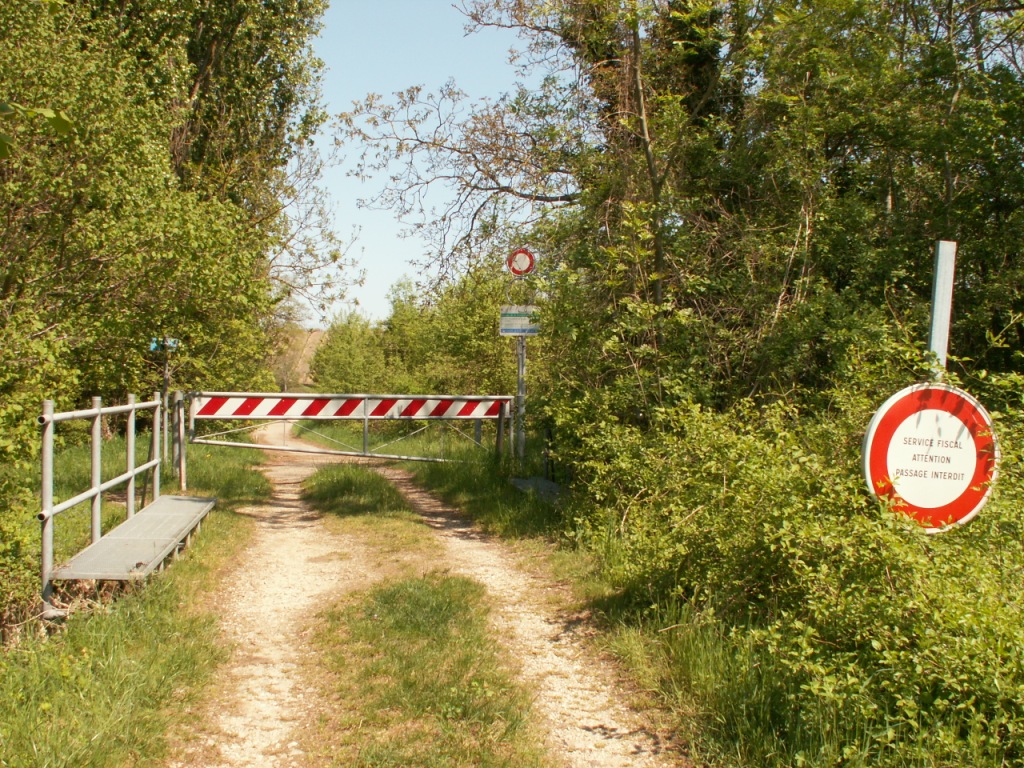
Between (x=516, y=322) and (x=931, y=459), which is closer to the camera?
(x=931, y=459)

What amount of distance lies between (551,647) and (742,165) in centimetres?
597

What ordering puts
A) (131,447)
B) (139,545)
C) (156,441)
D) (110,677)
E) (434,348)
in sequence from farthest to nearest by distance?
(434,348) → (156,441) → (131,447) → (139,545) → (110,677)

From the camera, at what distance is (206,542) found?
848cm

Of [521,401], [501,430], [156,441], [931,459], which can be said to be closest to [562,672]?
[931,459]

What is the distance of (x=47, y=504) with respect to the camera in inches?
231

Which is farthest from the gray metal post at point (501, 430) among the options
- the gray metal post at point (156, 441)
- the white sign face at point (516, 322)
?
the gray metal post at point (156, 441)

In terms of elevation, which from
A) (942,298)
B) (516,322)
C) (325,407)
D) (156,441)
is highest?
(516,322)

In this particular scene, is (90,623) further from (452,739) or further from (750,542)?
(750,542)

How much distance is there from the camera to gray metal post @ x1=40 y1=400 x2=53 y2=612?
18.9ft

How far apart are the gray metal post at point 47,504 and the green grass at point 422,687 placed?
1.78 metres

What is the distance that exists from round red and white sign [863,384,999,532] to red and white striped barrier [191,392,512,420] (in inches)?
328

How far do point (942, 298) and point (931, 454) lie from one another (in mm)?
781

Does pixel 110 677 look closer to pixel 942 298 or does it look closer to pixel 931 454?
pixel 931 454

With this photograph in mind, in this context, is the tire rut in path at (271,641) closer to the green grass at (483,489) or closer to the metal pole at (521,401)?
the green grass at (483,489)
